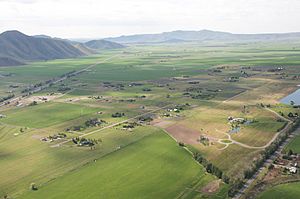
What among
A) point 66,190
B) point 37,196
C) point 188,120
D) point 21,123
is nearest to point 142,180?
point 66,190

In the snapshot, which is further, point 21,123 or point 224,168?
point 21,123

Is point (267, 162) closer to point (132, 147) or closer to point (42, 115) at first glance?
point (132, 147)

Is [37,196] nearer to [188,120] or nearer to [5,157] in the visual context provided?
[5,157]

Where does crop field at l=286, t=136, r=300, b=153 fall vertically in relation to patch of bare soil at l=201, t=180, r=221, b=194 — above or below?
above

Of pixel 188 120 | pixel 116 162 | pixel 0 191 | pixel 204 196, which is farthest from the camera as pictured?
pixel 188 120

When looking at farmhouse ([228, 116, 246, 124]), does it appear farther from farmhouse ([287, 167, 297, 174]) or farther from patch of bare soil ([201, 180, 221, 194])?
patch of bare soil ([201, 180, 221, 194])

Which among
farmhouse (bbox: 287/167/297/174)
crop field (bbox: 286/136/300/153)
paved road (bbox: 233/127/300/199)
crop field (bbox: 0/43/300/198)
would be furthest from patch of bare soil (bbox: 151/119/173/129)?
farmhouse (bbox: 287/167/297/174)
